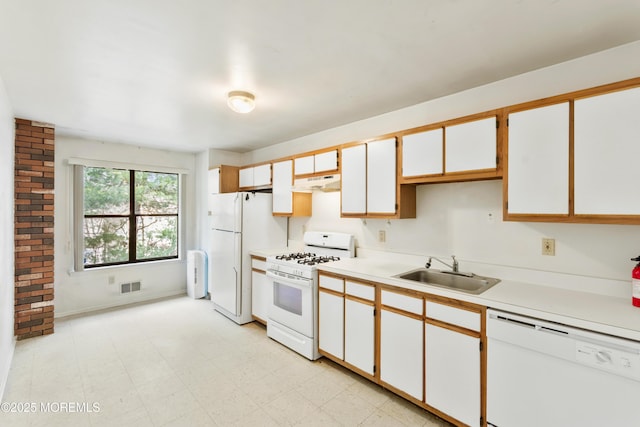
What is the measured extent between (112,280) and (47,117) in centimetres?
239

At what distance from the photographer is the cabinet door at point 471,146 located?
208 cm

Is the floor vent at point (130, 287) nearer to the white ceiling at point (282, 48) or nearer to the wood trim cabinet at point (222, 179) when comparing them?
the wood trim cabinet at point (222, 179)

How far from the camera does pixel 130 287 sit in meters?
4.51

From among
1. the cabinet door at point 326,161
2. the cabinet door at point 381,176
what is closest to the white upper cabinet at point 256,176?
the cabinet door at point 326,161

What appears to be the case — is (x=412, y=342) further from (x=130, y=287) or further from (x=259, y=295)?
(x=130, y=287)

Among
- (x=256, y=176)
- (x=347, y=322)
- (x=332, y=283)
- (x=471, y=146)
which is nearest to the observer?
(x=471, y=146)

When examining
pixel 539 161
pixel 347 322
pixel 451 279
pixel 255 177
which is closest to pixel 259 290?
pixel 347 322

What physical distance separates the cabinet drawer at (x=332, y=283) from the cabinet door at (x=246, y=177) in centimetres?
211

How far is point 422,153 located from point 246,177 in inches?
110

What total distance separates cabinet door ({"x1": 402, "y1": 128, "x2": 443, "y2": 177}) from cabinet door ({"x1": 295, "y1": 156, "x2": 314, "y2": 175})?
1.19 meters

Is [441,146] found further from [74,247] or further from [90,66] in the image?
[74,247]

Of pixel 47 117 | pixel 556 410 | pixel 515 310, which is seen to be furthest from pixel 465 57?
pixel 47 117

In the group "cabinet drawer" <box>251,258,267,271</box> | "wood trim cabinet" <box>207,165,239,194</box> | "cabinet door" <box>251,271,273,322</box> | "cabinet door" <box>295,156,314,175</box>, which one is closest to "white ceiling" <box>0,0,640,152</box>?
"cabinet door" <box>295,156,314,175</box>

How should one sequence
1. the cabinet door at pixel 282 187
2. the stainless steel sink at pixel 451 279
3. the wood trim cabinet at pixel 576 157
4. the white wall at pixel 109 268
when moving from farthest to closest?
the white wall at pixel 109 268 < the cabinet door at pixel 282 187 < the stainless steel sink at pixel 451 279 < the wood trim cabinet at pixel 576 157
